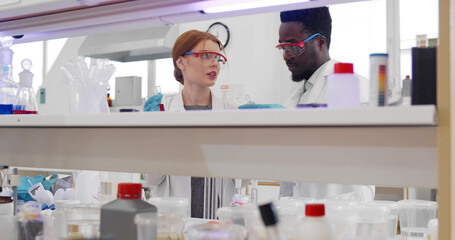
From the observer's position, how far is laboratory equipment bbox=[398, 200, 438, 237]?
50.8 inches

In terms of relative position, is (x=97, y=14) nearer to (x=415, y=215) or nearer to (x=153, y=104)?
(x=153, y=104)

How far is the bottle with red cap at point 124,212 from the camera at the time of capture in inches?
40.3

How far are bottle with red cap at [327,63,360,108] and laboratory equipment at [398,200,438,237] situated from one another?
525mm

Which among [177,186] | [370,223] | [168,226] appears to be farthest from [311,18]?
[168,226]

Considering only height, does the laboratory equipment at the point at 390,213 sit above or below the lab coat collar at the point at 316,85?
below

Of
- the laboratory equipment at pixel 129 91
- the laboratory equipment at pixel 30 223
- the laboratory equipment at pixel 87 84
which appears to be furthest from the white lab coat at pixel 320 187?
the laboratory equipment at pixel 129 91

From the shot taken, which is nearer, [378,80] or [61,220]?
[378,80]

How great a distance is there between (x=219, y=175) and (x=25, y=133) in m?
0.67

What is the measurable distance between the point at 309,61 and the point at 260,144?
1.24 meters

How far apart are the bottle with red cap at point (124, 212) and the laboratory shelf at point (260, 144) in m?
0.12

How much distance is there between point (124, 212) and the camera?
1.03 meters

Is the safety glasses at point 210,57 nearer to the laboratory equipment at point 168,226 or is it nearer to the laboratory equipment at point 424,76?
the laboratory equipment at point 168,226

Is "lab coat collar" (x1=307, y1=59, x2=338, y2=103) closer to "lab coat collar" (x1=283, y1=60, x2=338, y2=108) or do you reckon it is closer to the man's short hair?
"lab coat collar" (x1=283, y1=60, x2=338, y2=108)

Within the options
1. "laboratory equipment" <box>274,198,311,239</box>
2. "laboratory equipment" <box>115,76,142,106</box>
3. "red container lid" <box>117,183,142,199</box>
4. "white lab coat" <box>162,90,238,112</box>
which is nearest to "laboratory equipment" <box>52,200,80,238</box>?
"red container lid" <box>117,183,142,199</box>
